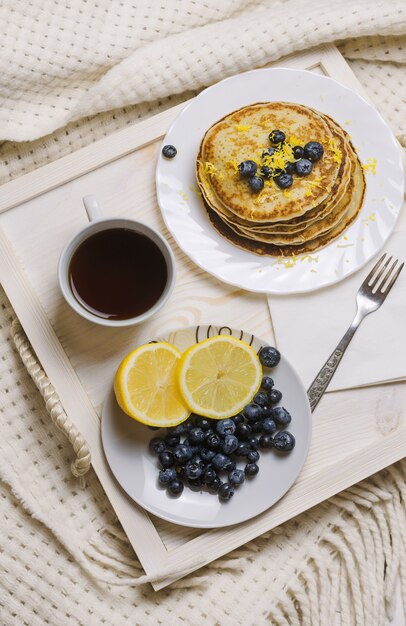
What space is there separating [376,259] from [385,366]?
0.73 feet

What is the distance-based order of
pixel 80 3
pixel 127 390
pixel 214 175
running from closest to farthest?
pixel 127 390 < pixel 214 175 < pixel 80 3

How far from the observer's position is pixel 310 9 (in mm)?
1584

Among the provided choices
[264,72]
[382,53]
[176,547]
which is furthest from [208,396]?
[382,53]

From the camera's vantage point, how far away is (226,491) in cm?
137

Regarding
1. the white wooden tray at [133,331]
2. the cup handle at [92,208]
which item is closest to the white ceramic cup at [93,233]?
the cup handle at [92,208]

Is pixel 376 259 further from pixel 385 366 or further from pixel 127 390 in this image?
pixel 127 390

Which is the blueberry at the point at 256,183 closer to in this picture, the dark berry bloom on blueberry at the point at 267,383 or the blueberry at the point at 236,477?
the dark berry bloom on blueberry at the point at 267,383

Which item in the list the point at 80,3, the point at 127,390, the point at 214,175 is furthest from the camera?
the point at 80,3

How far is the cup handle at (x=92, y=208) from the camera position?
1.34m

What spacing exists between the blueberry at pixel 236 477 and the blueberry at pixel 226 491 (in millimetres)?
12

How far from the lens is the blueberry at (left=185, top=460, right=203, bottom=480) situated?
1.38 m

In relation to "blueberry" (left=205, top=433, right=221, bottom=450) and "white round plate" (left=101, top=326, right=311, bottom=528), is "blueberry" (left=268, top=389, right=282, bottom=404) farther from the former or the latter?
"blueberry" (left=205, top=433, right=221, bottom=450)

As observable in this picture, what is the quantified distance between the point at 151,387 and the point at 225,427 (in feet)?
0.53

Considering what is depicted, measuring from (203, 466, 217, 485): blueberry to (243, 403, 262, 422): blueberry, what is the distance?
121mm
